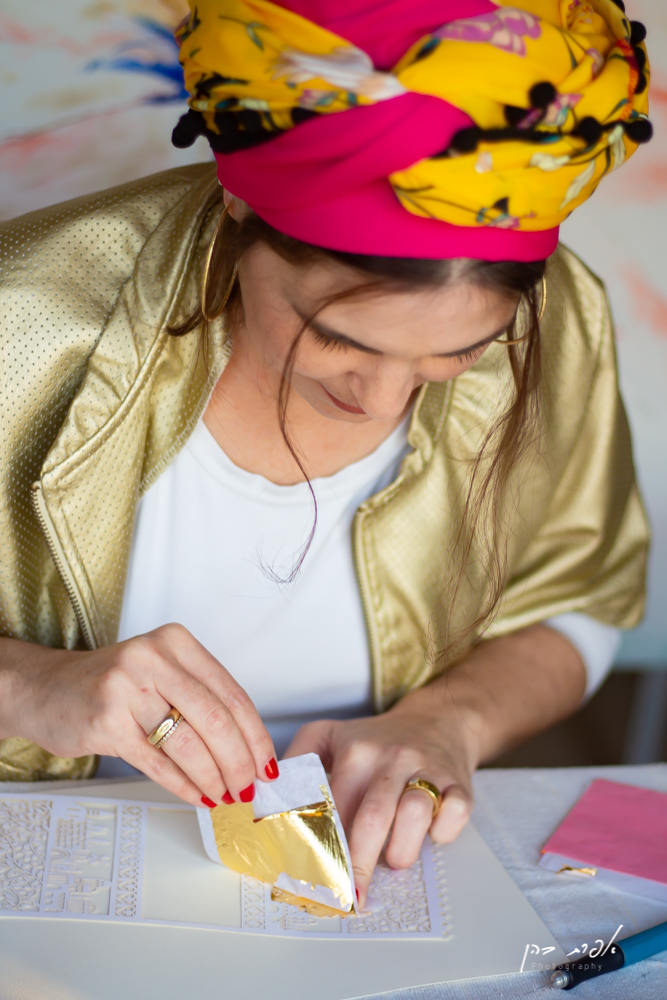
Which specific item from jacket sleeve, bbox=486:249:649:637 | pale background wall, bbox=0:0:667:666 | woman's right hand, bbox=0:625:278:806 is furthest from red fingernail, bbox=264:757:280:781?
pale background wall, bbox=0:0:667:666

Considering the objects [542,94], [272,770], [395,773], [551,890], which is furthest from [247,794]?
[542,94]

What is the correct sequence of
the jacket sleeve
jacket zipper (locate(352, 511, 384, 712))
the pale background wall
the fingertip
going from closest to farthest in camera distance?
the fingertip → jacket zipper (locate(352, 511, 384, 712)) → the jacket sleeve → the pale background wall

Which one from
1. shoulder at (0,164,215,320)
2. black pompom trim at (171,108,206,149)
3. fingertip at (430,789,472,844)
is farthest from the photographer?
shoulder at (0,164,215,320)

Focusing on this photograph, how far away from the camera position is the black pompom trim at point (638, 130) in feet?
2.26

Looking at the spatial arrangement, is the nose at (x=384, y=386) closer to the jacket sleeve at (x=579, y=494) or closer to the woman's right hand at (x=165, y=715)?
A: the woman's right hand at (x=165, y=715)

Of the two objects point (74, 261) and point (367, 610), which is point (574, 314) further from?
point (74, 261)

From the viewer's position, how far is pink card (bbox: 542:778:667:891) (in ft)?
2.63

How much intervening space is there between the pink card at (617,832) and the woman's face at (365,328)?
1.42ft

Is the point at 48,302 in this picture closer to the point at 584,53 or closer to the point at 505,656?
the point at 584,53

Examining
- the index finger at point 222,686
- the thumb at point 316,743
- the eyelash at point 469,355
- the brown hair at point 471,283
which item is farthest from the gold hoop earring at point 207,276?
the thumb at point 316,743

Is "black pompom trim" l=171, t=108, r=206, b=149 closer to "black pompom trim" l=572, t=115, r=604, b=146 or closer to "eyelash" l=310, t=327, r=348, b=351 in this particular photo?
A: "eyelash" l=310, t=327, r=348, b=351

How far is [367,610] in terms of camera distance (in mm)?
1069

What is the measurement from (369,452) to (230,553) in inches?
8.2

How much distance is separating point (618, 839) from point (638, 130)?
2.03 ft
